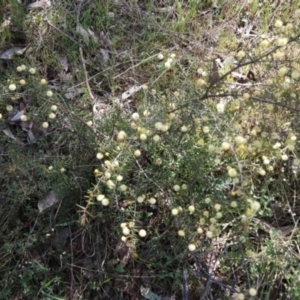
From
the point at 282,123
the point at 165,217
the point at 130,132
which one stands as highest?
the point at 130,132

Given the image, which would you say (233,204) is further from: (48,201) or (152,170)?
(48,201)

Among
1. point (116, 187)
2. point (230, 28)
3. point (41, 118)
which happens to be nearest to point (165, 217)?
point (116, 187)

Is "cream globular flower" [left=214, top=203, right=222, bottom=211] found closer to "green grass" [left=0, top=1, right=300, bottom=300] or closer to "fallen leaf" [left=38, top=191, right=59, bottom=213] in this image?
"green grass" [left=0, top=1, right=300, bottom=300]

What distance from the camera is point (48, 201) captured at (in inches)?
92.8

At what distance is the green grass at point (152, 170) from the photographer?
6.56 ft

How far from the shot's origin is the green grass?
1998 millimetres

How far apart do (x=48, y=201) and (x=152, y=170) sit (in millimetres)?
558

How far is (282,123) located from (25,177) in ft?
3.99

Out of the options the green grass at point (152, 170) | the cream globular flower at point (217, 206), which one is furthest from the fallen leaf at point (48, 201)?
the cream globular flower at point (217, 206)

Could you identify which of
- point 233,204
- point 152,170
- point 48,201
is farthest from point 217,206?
point 48,201

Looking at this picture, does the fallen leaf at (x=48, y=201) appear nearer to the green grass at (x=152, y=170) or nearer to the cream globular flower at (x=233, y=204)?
the green grass at (x=152, y=170)

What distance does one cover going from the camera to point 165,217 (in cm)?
222

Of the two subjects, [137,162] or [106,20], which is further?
[106,20]

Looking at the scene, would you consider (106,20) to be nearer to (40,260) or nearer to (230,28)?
(230,28)
